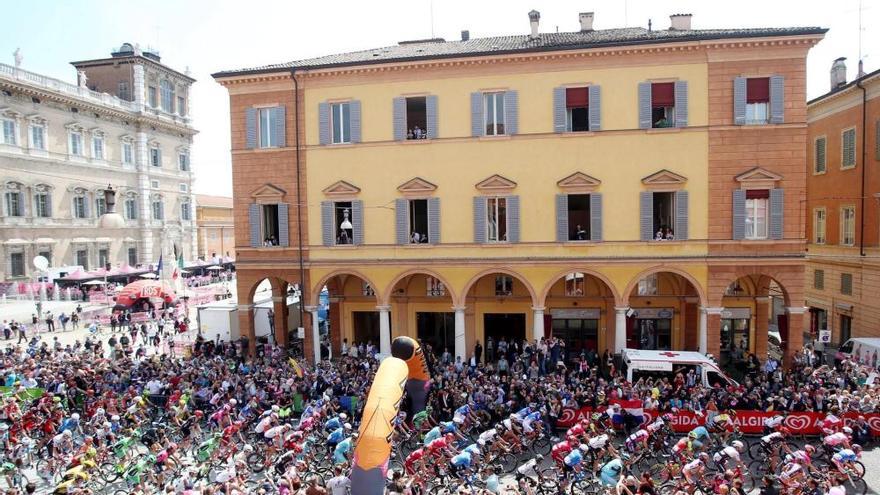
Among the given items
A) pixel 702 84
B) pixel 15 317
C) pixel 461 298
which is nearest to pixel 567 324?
pixel 461 298

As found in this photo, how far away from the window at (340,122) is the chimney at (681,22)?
1464cm

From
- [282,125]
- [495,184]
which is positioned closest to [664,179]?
[495,184]

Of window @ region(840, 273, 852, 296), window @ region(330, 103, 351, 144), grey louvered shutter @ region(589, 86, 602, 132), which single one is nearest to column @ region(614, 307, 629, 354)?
grey louvered shutter @ region(589, 86, 602, 132)

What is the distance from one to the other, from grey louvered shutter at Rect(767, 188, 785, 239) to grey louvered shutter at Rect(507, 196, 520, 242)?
9.95m

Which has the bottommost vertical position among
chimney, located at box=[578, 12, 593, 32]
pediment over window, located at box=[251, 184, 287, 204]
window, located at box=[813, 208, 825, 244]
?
window, located at box=[813, 208, 825, 244]

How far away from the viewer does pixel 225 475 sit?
1331cm

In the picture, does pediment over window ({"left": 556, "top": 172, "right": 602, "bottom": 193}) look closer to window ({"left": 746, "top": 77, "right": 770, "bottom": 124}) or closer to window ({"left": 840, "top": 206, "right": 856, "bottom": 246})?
window ({"left": 746, "top": 77, "right": 770, "bottom": 124})

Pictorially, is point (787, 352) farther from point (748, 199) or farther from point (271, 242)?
point (271, 242)

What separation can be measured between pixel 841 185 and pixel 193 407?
33.0 meters

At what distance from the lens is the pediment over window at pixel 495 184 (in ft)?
83.8

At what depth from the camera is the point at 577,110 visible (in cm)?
2558

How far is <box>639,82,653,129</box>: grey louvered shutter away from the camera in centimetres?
2444

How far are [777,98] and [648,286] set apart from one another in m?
9.35

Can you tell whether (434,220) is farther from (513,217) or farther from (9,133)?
(9,133)
